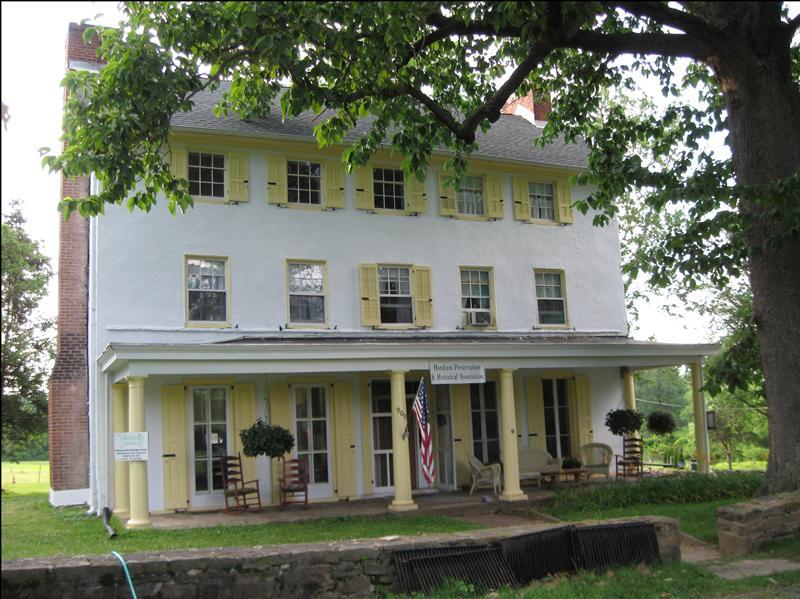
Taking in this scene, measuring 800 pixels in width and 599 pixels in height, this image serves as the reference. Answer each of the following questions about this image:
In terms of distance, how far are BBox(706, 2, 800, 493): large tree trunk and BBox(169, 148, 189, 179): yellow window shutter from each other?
10011 millimetres

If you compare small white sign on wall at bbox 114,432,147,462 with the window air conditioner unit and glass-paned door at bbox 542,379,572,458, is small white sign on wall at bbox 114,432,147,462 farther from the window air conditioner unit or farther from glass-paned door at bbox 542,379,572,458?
glass-paned door at bbox 542,379,572,458

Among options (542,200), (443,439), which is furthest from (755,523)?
(542,200)

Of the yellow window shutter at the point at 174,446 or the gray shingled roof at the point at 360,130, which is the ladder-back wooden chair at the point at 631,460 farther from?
the yellow window shutter at the point at 174,446

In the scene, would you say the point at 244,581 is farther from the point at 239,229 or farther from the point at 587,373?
the point at 587,373

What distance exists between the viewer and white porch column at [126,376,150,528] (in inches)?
489

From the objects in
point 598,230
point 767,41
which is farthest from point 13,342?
point 767,41

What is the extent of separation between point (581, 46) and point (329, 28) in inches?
141

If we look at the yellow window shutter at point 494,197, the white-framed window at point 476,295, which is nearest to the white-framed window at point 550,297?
the white-framed window at point 476,295

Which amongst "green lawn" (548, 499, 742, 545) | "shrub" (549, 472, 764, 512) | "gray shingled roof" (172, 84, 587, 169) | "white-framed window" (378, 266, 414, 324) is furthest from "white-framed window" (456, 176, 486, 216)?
"green lawn" (548, 499, 742, 545)

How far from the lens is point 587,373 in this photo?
18.9 metres

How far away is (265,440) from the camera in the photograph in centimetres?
1373

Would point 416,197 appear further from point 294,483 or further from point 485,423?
point 294,483

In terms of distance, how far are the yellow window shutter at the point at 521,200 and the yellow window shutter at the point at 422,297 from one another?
3105mm

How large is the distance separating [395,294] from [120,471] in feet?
21.8
